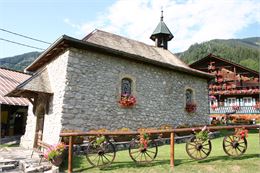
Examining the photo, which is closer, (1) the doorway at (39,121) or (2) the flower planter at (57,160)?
(2) the flower planter at (57,160)

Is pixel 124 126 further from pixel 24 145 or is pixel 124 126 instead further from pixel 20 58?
pixel 20 58

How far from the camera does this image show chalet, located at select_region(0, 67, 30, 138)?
49.4 ft

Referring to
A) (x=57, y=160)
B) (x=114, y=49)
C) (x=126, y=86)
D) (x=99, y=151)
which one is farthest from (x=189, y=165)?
(x=114, y=49)

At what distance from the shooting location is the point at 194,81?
571 inches

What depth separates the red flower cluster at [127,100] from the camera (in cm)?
1102

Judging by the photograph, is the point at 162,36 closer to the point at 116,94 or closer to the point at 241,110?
the point at 116,94

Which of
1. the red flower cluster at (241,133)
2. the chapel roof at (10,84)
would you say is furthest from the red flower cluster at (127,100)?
the chapel roof at (10,84)

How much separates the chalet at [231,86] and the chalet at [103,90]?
14.9 metres

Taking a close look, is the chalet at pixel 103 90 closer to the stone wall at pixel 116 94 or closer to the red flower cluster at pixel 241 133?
the stone wall at pixel 116 94

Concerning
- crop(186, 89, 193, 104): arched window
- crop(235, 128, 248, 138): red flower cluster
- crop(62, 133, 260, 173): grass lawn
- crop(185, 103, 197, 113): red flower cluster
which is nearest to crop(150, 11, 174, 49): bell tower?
crop(186, 89, 193, 104): arched window

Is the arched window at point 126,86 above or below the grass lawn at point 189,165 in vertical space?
above

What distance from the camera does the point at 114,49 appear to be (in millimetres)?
10758

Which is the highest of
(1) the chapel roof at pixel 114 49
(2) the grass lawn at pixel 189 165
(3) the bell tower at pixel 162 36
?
(3) the bell tower at pixel 162 36

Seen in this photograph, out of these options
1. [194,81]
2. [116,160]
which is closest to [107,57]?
[116,160]
